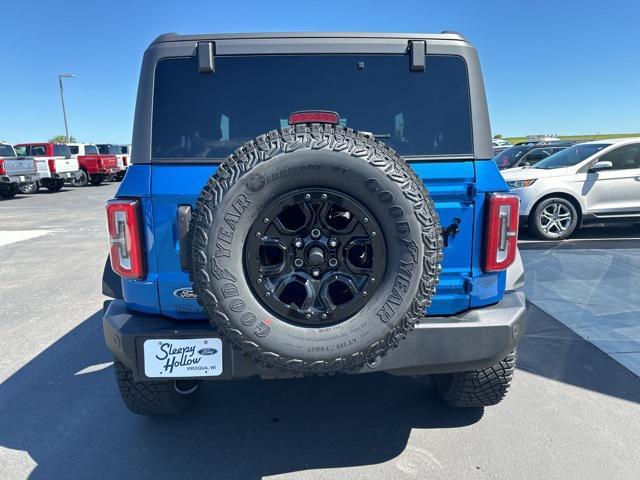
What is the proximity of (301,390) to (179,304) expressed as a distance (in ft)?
4.29

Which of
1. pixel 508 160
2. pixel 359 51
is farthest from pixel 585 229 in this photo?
pixel 359 51

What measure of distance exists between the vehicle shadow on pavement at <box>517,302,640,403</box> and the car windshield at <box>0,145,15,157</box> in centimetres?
1873

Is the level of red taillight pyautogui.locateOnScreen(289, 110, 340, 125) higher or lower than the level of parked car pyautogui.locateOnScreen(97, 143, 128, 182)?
higher

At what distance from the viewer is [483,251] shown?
235cm

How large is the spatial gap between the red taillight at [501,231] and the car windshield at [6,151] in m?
19.1

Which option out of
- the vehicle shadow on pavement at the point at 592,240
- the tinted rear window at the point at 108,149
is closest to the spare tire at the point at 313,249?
the vehicle shadow on pavement at the point at 592,240

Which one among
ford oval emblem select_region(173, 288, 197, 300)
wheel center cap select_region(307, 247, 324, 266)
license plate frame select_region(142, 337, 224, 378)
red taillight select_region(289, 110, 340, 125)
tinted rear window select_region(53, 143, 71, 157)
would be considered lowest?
license plate frame select_region(142, 337, 224, 378)

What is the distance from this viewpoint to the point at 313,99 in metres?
2.40

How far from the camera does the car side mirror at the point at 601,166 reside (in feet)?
24.9

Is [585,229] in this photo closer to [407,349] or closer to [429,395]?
[429,395]

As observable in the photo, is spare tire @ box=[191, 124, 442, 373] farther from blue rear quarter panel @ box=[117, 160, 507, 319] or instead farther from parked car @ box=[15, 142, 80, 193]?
parked car @ box=[15, 142, 80, 193]

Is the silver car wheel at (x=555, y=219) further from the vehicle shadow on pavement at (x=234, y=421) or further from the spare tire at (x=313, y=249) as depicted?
the spare tire at (x=313, y=249)

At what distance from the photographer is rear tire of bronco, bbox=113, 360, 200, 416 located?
266 cm

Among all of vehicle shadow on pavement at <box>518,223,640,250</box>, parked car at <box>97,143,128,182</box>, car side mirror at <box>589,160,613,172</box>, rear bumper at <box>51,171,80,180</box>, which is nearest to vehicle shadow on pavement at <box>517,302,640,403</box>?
vehicle shadow on pavement at <box>518,223,640,250</box>
